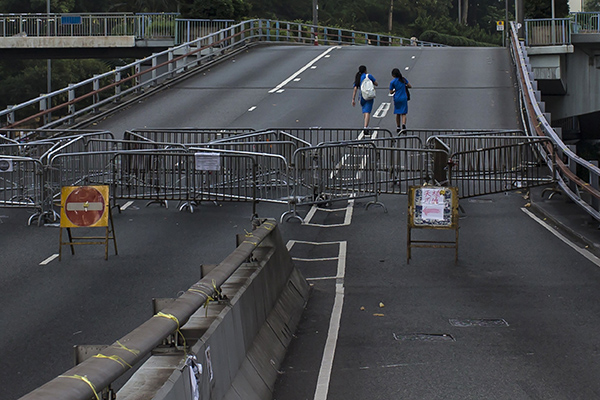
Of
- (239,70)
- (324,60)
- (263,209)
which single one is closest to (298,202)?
(263,209)

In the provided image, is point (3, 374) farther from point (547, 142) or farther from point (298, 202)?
point (547, 142)

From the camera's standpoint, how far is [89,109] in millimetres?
32188

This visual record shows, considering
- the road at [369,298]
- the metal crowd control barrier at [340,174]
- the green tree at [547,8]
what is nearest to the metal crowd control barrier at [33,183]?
the road at [369,298]

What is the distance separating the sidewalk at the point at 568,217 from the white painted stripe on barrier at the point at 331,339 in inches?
169

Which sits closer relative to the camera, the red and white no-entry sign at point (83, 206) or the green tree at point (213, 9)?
the red and white no-entry sign at point (83, 206)

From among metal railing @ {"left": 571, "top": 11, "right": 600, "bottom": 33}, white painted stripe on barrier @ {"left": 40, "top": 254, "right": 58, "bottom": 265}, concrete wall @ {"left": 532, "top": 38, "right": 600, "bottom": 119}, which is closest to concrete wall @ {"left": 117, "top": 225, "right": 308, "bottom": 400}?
white painted stripe on barrier @ {"left": 40, "top": 254, "right": 58, "bottom": 265}

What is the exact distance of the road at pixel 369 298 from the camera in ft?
26.9

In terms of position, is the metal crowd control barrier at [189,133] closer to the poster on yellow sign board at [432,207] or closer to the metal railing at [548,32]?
the poster on yellow sign board at [432,207]

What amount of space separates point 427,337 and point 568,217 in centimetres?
805

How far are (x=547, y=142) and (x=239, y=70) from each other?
2450cm

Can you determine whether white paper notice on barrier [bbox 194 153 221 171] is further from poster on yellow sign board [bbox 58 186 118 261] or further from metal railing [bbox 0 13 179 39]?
metal railing [bbox 0 13 179 39]

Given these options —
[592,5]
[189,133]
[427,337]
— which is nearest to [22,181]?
[189,133]

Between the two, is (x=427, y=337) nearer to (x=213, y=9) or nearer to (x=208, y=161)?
(x=208, y=161)

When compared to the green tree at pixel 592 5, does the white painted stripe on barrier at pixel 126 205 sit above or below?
below
